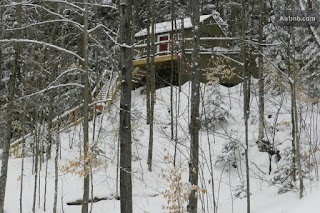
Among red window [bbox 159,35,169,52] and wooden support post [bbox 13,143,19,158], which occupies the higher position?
red window [bbox 159,35,169,52]

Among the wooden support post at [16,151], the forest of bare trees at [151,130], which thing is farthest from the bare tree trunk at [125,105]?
the wooden support post at [16,151]

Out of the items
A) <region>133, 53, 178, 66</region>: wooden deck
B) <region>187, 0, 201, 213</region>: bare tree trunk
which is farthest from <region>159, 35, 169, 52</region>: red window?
<region>187, 0, 201, 213</region>: bare tree trunk

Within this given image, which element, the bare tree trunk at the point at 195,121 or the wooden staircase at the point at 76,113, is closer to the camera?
the bare tree trunk at the point at 195,121

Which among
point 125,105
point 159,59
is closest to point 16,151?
point 159,59

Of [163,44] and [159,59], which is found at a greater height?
[163,44]

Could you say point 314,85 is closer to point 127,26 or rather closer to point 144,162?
point 144,162

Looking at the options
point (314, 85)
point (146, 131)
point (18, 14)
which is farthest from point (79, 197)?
point (314, 85)

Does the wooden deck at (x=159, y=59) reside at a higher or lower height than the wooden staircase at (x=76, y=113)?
higher

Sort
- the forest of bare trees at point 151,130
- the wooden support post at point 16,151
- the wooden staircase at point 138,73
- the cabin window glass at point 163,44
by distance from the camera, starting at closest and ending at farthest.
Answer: the forest of bare trees at point 151,130, the wooden support post at point 16,151, the wooden staircase at point 138,73, the cabin window glass at point 163,44

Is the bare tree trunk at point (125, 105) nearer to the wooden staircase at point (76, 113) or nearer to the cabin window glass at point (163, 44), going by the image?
the wooden staircase at point (76, 113)

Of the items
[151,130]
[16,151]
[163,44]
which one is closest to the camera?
[151,130]

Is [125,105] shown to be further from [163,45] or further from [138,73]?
[163,45]

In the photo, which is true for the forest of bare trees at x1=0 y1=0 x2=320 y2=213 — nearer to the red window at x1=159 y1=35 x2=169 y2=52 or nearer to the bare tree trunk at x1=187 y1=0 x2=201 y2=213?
the bare tree trunk at x1=187 y1=0 x2=201 y2=213

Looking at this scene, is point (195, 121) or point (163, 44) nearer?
point (195, 121)
